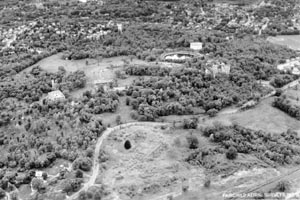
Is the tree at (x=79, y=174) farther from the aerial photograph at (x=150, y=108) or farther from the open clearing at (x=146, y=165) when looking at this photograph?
the open clearing at (x=146, y=165)

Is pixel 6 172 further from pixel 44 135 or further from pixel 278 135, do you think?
pixel 278 135

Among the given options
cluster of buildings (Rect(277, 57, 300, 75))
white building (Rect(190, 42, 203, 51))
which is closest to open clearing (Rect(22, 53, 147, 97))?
white building (Rect(190, 42, 203, 51))

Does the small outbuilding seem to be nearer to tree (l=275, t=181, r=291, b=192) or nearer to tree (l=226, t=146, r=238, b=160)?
tree (l=226, t=146, r=238, b=160)

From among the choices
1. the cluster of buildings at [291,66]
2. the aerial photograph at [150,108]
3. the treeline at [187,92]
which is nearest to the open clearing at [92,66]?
the aerial photograph at [150,108]

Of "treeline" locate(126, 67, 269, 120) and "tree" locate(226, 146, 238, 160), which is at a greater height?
"treeline" locate(126, 67, 269, 120)

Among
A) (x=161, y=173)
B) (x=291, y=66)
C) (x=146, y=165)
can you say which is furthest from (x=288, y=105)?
(x=146, y=165)

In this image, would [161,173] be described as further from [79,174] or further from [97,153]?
[79,174]
